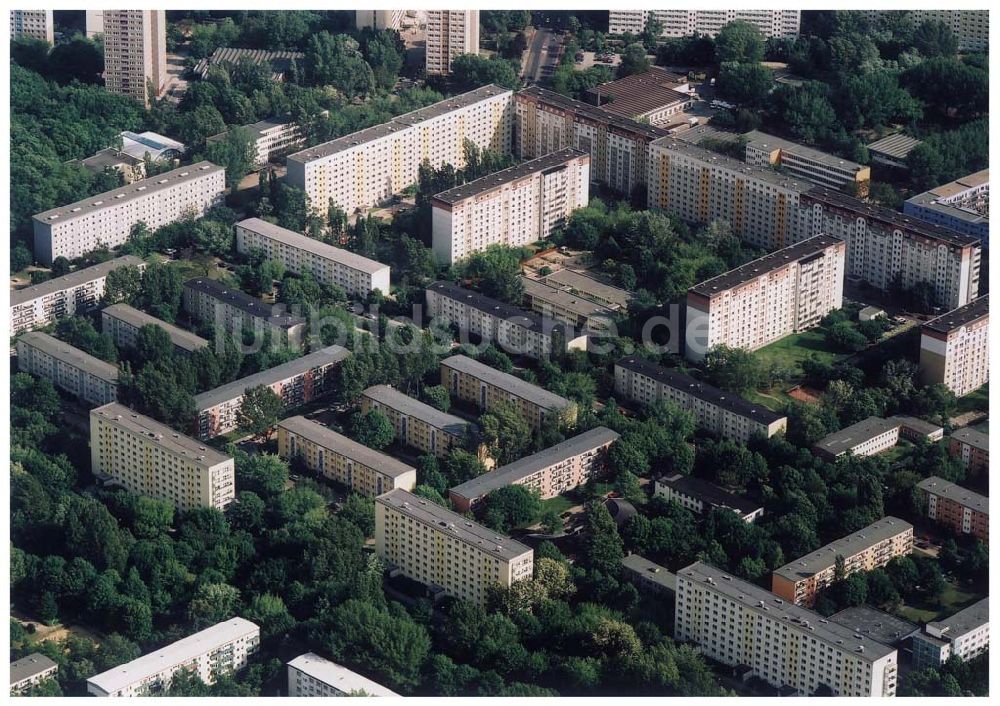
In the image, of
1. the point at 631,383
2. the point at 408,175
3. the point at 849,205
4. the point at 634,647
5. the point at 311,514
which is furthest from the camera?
the point at 408,175

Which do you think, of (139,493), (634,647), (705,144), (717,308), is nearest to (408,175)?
(705,144)

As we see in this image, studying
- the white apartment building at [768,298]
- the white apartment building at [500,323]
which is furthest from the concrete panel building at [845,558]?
the white apartment building at [500,323]

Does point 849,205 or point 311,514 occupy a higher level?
point 849,205

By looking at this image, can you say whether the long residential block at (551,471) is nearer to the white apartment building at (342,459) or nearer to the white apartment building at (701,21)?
the white apartment building at (342,459)

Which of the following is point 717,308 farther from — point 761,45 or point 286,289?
point 761,45

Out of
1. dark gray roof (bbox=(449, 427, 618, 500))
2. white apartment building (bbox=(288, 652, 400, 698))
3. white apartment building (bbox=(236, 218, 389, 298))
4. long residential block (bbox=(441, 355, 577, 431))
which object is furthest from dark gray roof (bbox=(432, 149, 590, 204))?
white apartment building (bbox=(288, 652, 400, 698))

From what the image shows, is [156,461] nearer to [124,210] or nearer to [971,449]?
[124,210]
